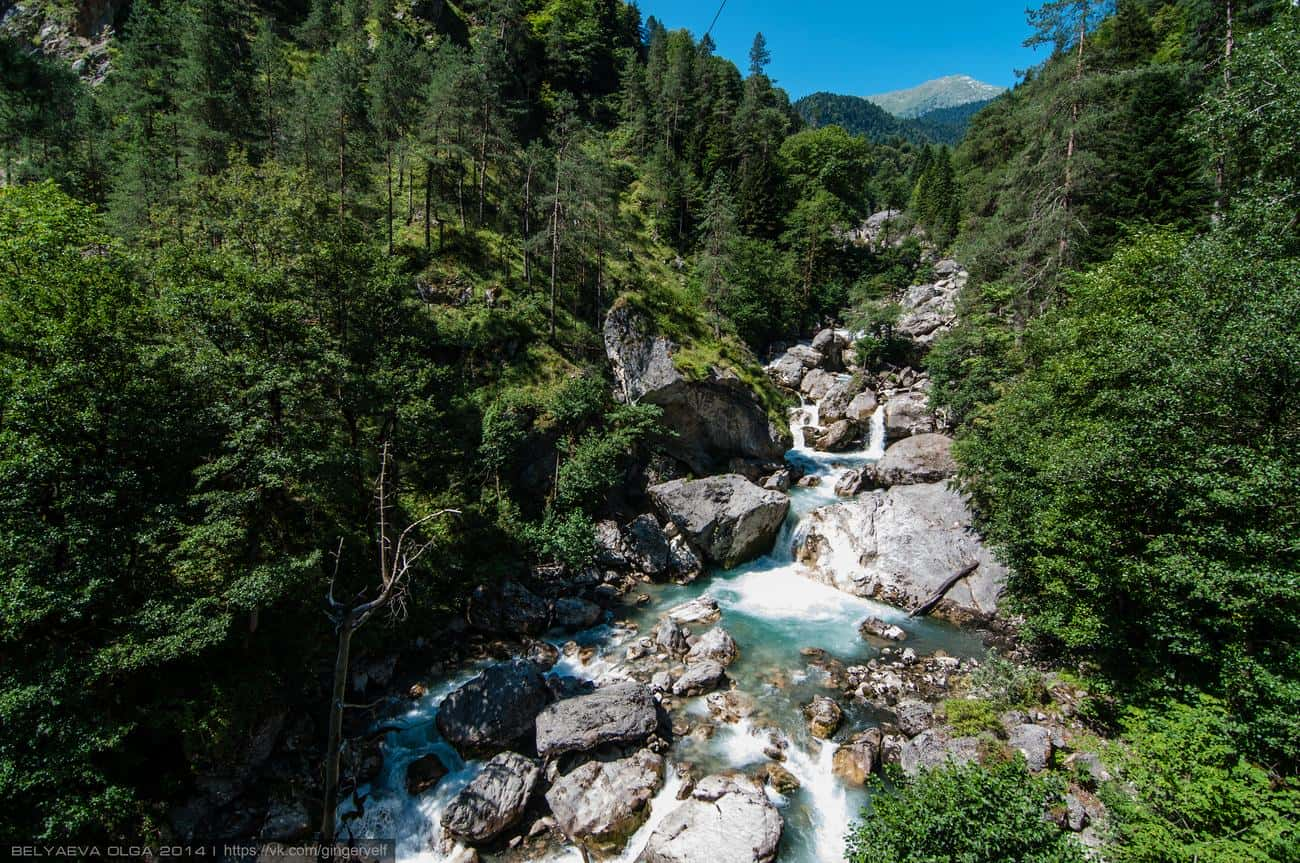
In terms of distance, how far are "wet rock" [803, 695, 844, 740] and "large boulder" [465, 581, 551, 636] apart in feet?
34.5

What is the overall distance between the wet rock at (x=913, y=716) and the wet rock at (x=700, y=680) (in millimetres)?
5555

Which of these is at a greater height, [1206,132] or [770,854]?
[1206,132]

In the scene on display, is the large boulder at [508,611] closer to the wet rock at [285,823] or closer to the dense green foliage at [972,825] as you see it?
the wet rock at [285,823]

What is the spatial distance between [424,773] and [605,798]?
524 centimetres

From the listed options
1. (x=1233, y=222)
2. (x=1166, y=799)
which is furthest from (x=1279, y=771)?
(x=1233, y=222)

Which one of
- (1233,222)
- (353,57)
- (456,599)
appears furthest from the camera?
(353,57)

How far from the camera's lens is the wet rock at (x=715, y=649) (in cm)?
1842

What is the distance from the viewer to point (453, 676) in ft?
58.7

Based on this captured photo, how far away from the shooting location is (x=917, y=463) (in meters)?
27.6

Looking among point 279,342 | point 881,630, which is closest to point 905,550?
point 881,630

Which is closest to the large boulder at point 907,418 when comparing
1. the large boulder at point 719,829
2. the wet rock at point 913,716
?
A: the wet rock at point 913,716

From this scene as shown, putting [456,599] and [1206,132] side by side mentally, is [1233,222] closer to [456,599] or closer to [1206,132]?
[1206,132]

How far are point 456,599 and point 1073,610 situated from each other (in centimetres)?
2073

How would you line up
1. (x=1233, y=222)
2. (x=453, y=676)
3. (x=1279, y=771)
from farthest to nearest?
1. (x=453, y=676)
2. (x=1233, y=222)
3. (x=1279, y=771)
